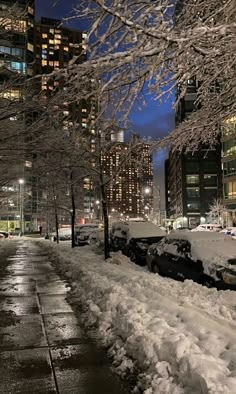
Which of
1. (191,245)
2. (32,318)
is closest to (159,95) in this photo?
(32,318)

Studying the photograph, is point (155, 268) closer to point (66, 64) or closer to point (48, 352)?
point (48, 352)

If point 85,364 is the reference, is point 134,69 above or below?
above

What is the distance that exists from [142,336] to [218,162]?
4303 inches

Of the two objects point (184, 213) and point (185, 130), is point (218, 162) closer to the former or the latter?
point (184, 213)

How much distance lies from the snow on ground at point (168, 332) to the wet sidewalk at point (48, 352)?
324 mm

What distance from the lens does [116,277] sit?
1144 cm

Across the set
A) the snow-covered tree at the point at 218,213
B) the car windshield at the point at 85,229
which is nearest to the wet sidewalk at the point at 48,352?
the car windshield at the point at 85,229

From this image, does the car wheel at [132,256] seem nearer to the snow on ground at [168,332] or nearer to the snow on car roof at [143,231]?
the snow on car roof at [143,231]

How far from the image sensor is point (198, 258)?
11.8m

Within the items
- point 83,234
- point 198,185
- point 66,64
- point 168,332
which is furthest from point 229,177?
point 66,64

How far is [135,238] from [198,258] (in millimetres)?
8275

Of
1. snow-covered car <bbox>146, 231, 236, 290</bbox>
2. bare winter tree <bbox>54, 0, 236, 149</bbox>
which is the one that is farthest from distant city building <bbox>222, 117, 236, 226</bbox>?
bare winter tree <bbox>54, 0, 236, 149</bbox>

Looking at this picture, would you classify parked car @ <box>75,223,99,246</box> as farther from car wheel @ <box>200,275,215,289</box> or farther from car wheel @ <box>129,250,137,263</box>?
car wheel @ <box>200,275,215,289</box>

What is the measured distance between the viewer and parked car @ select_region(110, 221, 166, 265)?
19.2 m
